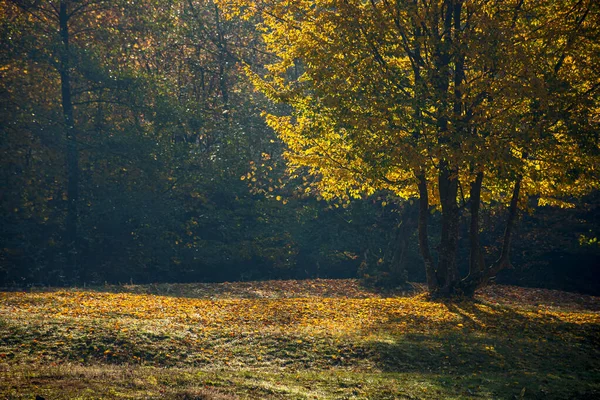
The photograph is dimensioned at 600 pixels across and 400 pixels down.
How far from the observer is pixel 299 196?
31797 millimetres

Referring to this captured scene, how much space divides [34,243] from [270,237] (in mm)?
10688

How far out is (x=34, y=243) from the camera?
26953 mm

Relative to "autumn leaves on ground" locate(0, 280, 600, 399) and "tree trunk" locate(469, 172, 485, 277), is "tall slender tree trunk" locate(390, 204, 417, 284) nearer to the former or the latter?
"tree trunk" locate(469, 172, 485, 277)

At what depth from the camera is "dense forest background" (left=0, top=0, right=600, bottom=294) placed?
26219 mm

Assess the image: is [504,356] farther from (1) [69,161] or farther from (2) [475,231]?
(1) [69,161]

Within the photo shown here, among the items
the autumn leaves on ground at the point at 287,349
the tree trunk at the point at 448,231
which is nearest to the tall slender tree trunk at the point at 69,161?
the autumn leaves on ground at the point at 287,349

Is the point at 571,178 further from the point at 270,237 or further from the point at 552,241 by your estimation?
the point at 270,237

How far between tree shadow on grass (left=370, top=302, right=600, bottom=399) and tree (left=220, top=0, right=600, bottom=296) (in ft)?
12.6

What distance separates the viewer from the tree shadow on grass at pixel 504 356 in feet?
37.7

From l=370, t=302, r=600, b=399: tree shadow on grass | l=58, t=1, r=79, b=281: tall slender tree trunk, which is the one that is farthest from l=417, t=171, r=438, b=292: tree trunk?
l=58, t=1, r=79, b=281: tall slender tree trunk

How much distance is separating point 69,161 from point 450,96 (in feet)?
55.2

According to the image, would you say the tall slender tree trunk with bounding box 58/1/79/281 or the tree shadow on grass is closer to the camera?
the tree shadow on grass

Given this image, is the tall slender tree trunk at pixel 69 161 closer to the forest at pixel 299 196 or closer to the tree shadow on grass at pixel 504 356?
the forest at pixel 299 196

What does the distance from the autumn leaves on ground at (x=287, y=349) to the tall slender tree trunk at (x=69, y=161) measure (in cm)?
856
